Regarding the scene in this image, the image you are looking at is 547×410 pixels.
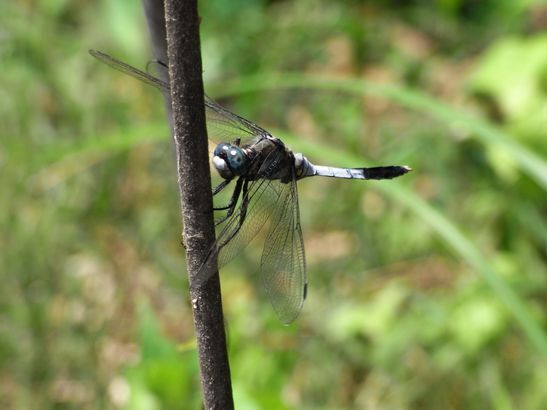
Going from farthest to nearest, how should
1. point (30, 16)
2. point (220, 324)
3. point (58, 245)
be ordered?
point (30, 16), point (58, 245), point (220, 324)

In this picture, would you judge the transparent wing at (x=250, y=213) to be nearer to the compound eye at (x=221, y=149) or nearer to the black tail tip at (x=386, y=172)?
the compound eye at (x=221, y=149)

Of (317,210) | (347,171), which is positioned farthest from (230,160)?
(317,210)

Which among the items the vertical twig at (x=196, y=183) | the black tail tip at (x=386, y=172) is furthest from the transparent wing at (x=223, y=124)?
the vertical twig at (x=196, y=183)

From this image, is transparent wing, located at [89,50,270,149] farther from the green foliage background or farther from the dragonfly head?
the green foliage background

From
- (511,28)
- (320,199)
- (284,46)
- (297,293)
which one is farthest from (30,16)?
(297,293)

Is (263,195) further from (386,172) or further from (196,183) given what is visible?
(196,183)

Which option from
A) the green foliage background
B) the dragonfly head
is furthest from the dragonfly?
the green foliage background

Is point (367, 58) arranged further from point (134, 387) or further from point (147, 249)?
point (134, 387)
